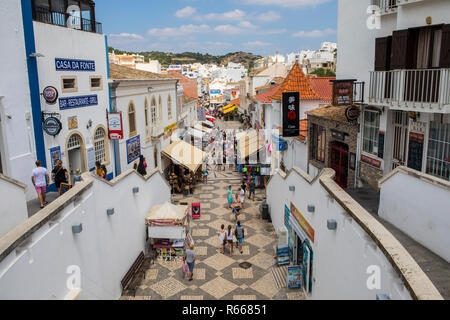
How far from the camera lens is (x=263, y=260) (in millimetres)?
14305

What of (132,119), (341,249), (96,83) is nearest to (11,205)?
(341,249)

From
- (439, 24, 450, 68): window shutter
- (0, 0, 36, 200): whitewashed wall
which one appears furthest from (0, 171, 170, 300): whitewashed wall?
(439, 24, 450, 68): window shutter

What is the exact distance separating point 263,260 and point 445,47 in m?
9.42

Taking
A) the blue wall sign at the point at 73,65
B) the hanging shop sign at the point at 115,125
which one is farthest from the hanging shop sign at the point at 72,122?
the hanging shop sign at the point at 115,125

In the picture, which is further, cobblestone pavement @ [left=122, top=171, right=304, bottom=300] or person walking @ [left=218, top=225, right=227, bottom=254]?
person walking @ [left=218, top=225, right=227, bottom=254]

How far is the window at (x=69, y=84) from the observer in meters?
14.4

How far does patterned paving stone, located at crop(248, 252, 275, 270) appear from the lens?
45.5 ft

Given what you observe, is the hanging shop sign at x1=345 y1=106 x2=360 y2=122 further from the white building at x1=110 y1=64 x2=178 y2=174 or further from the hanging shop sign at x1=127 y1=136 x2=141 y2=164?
the hanging shop sign at x1=127 y1=136 x2=141 y2=164

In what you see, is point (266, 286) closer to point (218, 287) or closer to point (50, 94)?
point (218, 287)

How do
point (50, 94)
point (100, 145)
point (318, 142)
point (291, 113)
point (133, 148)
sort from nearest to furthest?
point (50, 94)
point (100, 145)
point (318, 142)
point (291, 113)
point (133, 148)

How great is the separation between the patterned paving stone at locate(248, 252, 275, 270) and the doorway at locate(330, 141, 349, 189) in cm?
444

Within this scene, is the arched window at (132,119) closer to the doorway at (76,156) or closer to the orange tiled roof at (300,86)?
the doorway at (76,156)

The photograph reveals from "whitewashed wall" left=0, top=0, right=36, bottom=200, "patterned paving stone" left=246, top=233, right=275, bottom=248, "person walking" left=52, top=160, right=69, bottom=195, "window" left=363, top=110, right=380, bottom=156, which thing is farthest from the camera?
"patterned paving stone" left=246, top=233, right=275, bottom=248
